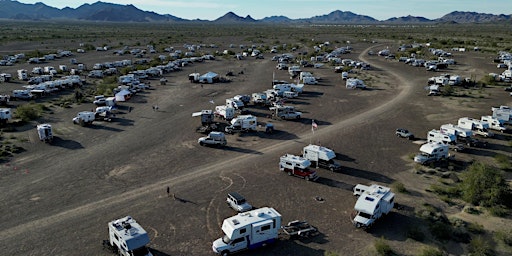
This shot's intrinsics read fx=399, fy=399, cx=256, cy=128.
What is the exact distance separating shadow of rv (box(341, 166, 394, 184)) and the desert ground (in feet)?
0.28

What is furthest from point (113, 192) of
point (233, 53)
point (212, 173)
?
point (233, 53)

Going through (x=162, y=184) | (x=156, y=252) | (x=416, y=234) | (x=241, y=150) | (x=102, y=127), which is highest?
(x=416, y=234)

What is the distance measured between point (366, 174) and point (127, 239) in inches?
821

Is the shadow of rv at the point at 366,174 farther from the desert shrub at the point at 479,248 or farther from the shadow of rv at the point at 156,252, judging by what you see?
the shadow of rv at the point at 156,252

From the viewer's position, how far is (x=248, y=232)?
23.0 meters

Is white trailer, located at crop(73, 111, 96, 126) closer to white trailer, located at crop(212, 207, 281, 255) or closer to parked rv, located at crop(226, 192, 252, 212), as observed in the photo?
parked rv, located at crop(226, 192, 252, 212)

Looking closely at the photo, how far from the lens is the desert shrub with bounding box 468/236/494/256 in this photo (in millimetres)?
22469

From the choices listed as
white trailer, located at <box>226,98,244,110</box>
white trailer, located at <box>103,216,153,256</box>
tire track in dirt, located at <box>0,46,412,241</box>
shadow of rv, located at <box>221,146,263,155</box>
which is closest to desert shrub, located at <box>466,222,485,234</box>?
tire track in dirt, located at <box>0,46,412,241</box>

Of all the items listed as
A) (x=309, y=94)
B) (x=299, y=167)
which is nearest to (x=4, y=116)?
(x=299, y=167)

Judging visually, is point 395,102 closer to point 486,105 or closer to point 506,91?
point 486,105

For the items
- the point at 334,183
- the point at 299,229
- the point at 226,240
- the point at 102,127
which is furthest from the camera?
the point at 102,127

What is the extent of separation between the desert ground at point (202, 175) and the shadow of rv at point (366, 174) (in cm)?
8

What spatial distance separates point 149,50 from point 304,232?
116551 millimetres

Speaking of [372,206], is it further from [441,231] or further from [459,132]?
[459,132]
